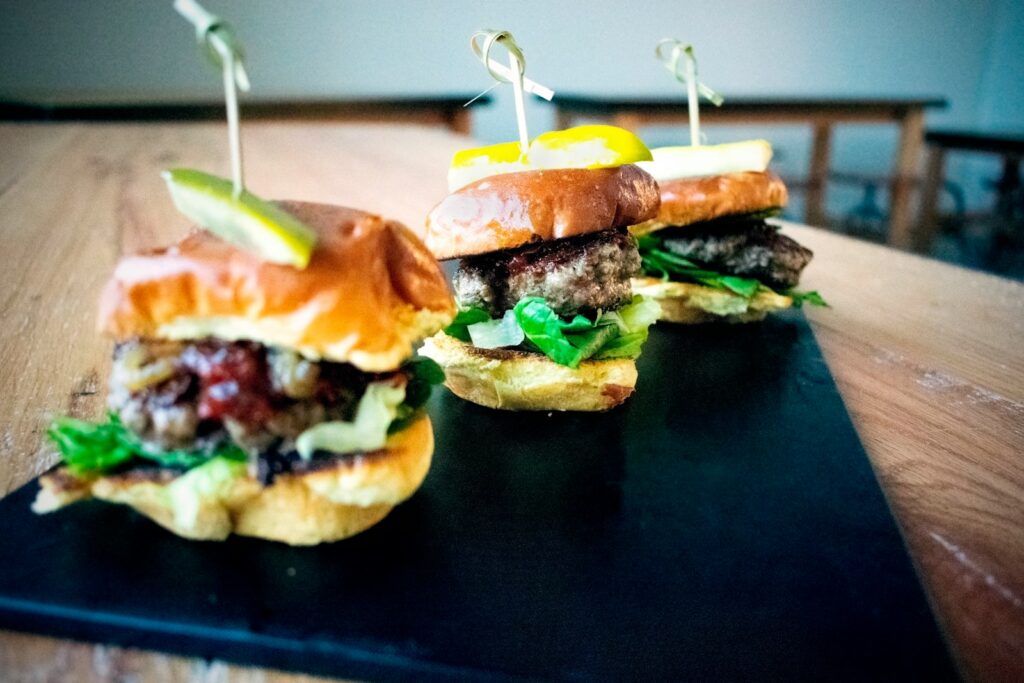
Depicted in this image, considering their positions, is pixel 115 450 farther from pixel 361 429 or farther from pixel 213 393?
pixel 361 429

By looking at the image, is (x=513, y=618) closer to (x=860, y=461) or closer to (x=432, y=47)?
(x=860, y=461)

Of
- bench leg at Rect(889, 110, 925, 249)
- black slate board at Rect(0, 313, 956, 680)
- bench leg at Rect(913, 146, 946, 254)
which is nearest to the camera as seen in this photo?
black slate board at Rect(0, 313, 956, 680)

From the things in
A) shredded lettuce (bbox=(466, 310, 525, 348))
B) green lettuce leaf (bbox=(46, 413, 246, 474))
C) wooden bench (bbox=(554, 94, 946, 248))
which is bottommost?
wooden bench (bbox=(554, 94, 946, 248))

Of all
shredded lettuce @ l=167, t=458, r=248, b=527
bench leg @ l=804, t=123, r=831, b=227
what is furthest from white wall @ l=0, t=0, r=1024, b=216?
shredded lettuce @ l=167, t=458, r=248, b=527

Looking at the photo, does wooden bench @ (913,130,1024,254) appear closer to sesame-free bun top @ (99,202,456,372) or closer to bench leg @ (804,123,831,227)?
bench leg @ (804,123,831,227)

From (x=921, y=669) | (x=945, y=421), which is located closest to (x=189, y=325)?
(x=921, y=669)

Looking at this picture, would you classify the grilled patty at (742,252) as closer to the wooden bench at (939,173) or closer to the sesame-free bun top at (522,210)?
the sesame-free bun top at (522,210)
